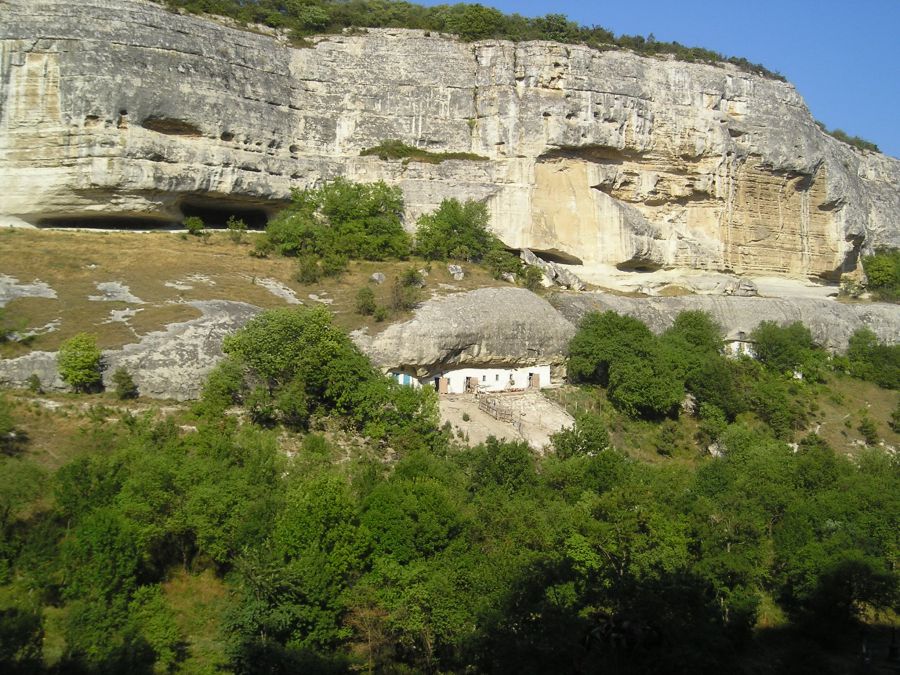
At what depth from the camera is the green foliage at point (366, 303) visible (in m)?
29.2

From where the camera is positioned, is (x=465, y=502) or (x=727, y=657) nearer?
(x=727, y=657)

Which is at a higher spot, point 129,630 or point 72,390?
point 72,390

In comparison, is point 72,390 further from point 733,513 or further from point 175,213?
point 733,513

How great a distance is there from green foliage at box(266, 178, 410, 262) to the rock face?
1.45 m

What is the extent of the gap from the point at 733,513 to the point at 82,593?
15.3m

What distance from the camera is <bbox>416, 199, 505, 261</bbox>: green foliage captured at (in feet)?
115

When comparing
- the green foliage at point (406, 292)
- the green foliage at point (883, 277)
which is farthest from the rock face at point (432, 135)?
the green foliage at point (406, 292)

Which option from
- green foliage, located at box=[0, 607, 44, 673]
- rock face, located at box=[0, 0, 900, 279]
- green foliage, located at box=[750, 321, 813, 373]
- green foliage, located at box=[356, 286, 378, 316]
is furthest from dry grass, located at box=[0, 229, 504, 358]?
green foliage, located at box=[750, 321, 813, 373]

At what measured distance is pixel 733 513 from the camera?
22.7 metres

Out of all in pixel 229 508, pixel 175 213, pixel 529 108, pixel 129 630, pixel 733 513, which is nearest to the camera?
pixel 129 630

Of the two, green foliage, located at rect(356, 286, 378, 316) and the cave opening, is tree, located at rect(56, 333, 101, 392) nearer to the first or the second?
green foliage, located at rect(356, 286, 378, 316)

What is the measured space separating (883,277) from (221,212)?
31675mm

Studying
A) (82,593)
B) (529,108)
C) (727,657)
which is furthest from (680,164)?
(82,593)

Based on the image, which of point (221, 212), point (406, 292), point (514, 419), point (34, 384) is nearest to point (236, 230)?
point (221, 212)
